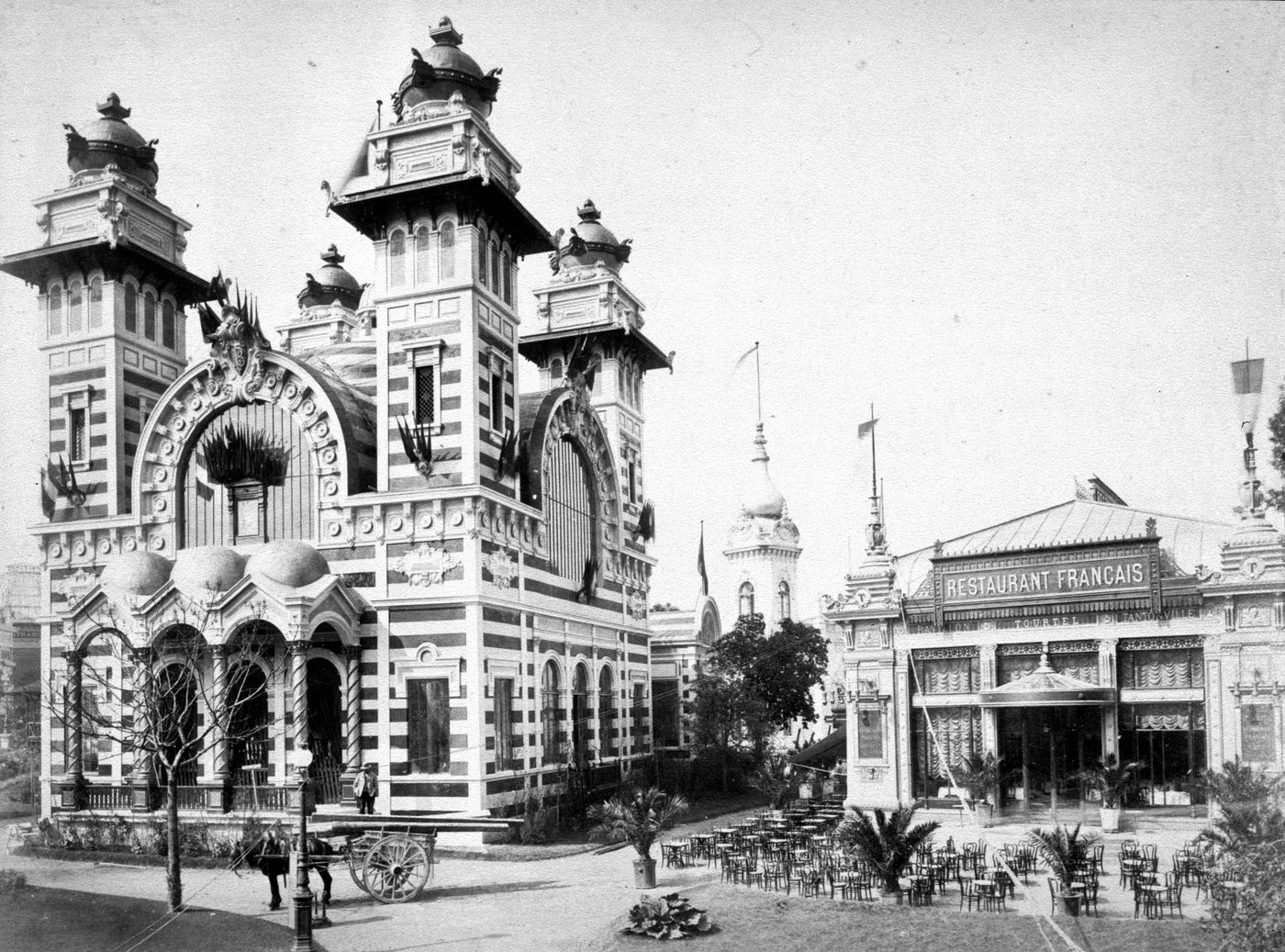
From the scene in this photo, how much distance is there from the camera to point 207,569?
3097cm

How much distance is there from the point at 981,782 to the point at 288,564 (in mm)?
18239

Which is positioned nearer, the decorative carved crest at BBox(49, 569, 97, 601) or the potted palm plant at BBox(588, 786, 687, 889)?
the potted palm plant at BBox(588, 786, 687, 889)

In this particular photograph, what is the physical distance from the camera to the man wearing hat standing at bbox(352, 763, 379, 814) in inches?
→ 1171

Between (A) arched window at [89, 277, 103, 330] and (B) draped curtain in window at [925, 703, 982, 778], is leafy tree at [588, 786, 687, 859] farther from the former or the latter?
(A) arched window at [89, 277, 103, 330]

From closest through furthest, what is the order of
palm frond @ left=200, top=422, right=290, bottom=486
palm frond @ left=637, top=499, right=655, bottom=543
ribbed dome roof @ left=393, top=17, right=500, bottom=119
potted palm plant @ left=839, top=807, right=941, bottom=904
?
potted palm plant @ left=839, top=807, right=941, bottom=904 < palm frond @ left=200, top=422, right=290, bottom=486 < ribbed dome roof @ left=393, top=17, right=500, bottom=119 < palm frond @ left=637, top=499, right=655, bottom=543

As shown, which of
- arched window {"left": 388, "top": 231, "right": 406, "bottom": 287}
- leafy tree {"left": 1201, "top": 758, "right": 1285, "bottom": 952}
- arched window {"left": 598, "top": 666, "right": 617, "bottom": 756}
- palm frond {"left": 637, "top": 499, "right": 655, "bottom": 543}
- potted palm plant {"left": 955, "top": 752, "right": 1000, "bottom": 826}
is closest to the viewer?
leafy tree {"left": 1201, "top": 758, "right": 1285, "bottom": 952}

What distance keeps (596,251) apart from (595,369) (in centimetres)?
483

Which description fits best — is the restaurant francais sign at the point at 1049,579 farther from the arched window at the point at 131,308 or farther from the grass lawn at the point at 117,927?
the arched window at the point at 131,308

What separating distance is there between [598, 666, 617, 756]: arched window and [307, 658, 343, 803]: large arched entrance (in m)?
10.9

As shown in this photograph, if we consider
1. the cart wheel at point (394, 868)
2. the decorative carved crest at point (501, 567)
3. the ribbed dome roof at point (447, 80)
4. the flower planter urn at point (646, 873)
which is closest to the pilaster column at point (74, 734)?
the decorative carved crest at point (501, 567)

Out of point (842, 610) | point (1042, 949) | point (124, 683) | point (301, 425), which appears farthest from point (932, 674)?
point (124, 683)

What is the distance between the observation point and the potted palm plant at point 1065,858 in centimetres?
1855

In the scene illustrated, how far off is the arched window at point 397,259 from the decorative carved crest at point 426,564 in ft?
24.5

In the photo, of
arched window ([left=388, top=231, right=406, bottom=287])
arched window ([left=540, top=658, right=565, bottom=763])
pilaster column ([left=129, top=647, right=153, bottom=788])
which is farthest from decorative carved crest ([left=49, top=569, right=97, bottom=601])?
arched window ([left=540, top=658, right=565, bottom=763])
